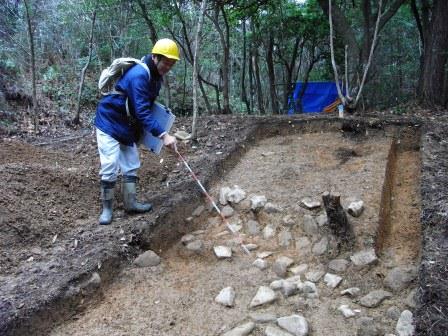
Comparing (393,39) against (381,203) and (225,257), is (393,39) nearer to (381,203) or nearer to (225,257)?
(381,203)

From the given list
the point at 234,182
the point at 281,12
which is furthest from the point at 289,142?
the point at 281,12

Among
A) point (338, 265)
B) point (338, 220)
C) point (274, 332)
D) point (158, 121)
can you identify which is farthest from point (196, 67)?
point (274, 332)

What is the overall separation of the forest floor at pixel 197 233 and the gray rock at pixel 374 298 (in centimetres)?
5

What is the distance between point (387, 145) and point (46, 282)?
480cm

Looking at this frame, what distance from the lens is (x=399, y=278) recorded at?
3.39 meters

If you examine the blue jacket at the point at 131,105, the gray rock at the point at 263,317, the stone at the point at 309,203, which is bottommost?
the gray rock at the point at 263,317

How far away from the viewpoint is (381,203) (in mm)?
4379

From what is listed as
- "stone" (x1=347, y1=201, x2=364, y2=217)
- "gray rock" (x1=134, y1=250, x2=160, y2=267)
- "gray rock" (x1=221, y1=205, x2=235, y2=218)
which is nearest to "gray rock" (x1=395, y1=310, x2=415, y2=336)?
"stone" (x1=347, y1=201, x2=364, y2=217)

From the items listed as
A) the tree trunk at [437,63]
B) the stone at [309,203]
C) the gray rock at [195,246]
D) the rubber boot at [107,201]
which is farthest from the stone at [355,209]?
the tree trunk at [437,63]

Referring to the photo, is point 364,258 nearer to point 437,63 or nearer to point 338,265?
point 338,265

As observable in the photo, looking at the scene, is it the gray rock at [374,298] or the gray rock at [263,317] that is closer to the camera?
the gray rock at [263,317]

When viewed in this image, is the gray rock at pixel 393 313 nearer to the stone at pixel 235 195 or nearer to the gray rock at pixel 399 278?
the gray rock at pixel 399 278

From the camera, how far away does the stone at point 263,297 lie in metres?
3.30

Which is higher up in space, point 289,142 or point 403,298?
point 289,142
